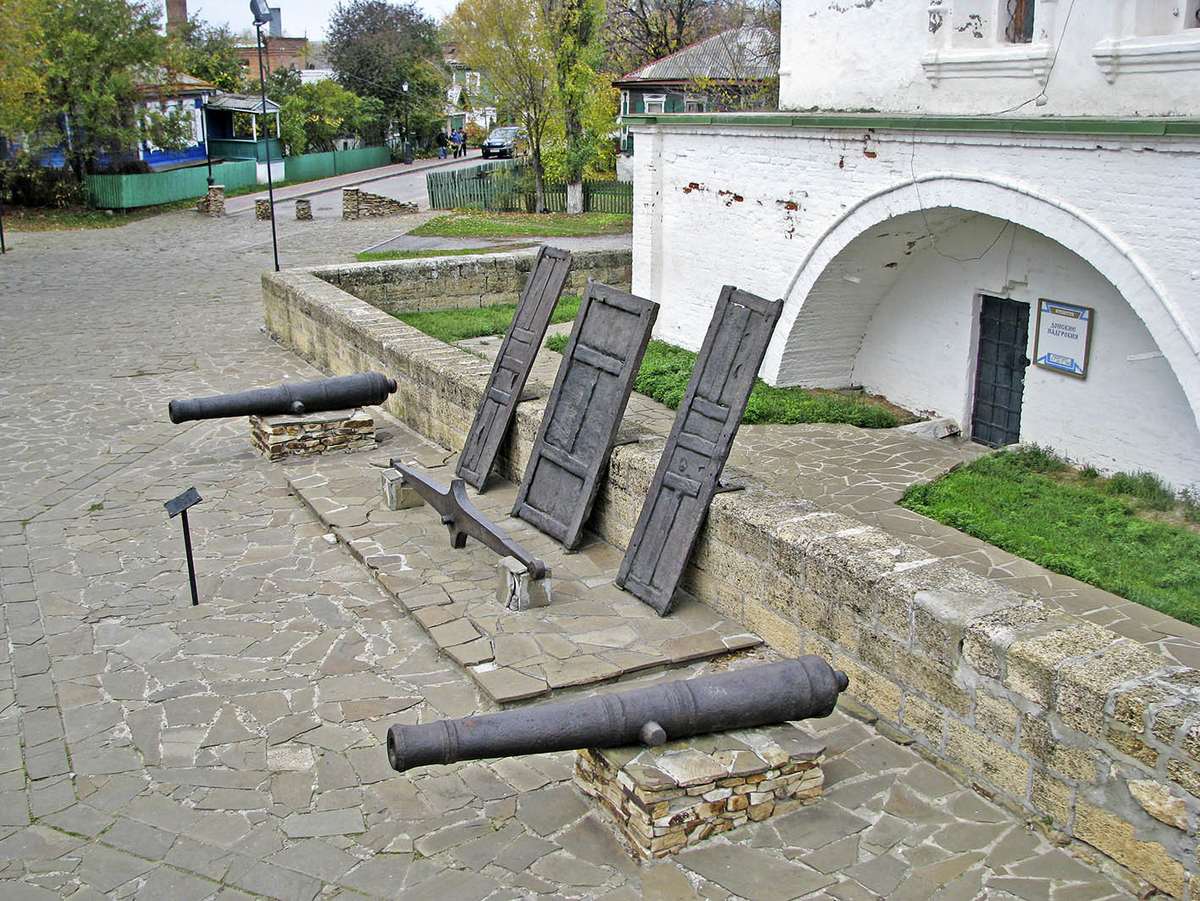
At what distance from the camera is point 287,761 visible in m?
4.81

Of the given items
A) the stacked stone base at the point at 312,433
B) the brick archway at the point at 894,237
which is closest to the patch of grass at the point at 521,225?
the brick archway at the point at 894,237

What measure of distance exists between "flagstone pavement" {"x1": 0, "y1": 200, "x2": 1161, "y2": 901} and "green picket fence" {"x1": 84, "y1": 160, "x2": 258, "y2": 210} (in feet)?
77.3

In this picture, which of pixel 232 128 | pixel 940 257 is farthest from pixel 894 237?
pixel 232 128

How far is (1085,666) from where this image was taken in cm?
405

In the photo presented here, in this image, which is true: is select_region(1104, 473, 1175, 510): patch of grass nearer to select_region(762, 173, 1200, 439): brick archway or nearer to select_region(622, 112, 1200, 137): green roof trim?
select_region(762, 173, 1200, 439): brick archway

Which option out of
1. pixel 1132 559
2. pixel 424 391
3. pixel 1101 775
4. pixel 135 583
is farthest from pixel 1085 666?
pixel 424 391

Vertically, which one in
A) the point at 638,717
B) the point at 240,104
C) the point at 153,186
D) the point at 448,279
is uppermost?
the point at 240,104

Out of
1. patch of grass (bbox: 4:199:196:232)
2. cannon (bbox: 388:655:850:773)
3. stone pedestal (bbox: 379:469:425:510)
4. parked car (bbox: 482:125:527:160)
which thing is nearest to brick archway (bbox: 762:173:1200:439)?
cannon (bbox: 388:655:850:773)

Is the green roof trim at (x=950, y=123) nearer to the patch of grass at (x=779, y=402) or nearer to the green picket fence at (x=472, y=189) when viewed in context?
the patch of grass at (x=779, y=402)

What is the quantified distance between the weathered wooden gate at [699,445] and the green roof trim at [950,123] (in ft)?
13.6

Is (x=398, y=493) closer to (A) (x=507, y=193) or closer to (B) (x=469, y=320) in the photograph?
(B) (x=469, y=320)

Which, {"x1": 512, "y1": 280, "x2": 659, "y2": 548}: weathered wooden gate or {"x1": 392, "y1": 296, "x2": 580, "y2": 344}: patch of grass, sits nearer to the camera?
{"x1": 512, "y1": 280, "x2": 659, "y2": 548}: weathered wooden gate

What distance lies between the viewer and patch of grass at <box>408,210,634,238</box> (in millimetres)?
23703

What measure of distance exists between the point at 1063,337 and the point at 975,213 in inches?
57.9
